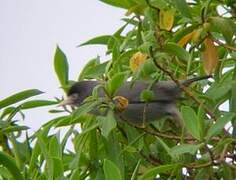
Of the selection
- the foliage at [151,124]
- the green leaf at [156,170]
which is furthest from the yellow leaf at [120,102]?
the green leaf at [156,170]

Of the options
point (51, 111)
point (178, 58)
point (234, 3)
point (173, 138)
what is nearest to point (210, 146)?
point (173, 138)

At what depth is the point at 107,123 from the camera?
176 centimetres

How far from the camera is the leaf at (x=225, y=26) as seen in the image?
1.69 m

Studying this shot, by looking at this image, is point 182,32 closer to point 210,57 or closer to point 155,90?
point 210,57

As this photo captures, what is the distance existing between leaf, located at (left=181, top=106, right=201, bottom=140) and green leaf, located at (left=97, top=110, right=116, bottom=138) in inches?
7.1

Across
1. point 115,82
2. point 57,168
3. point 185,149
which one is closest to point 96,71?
point 115,82

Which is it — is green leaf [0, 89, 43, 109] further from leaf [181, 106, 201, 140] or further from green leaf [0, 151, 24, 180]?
leaf [181, 106, 201, 140]

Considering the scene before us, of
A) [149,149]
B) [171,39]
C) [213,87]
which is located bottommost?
[149,149]

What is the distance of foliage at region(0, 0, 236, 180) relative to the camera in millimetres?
1711

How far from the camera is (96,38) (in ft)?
6.70

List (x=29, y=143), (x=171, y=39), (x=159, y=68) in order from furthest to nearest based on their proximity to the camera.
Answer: (x=29, y=143) → (x=171, y=39) → (x=159, y=68)

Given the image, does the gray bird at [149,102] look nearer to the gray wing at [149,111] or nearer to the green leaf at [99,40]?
the gray wing at [149,111]

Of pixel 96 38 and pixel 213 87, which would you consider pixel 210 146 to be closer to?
pixel 213 87

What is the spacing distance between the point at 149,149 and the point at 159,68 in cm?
30
